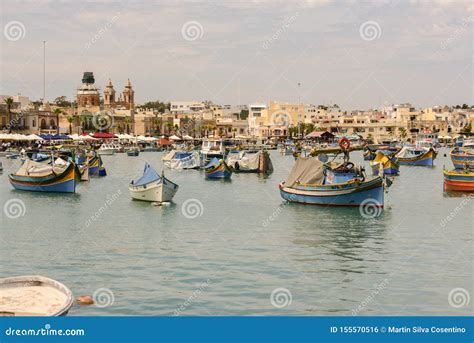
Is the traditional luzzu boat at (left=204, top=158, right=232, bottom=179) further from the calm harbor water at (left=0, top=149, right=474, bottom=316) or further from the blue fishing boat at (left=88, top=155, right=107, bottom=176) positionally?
the calm harbor water at (left=0, top=149, right=474, bottom=316)

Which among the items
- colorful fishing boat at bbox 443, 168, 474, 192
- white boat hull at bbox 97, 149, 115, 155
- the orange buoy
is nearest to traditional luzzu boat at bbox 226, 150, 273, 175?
colorful fishing boat at bbox 443, 168, 474, 192

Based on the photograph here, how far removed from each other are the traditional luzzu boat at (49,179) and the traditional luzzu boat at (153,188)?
6812 mm

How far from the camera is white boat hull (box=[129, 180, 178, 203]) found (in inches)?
1542

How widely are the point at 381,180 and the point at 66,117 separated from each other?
12623 cm

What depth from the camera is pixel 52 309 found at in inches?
595

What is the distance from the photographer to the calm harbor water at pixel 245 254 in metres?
18.5

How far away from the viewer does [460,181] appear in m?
46.3

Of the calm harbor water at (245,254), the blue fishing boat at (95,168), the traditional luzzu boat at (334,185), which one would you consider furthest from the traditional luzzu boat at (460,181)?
the blue fishing boat at (95,168)

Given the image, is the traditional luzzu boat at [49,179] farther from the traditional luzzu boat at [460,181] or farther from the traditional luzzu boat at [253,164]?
the traditional luzzu boat at [253,164]

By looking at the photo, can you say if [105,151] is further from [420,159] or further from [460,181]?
[460,181]

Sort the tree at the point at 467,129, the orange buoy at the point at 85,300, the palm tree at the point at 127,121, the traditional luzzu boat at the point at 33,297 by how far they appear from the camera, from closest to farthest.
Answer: the traditional luzzu boat at the point at 33,297, the orange buoy at the point at 85,300, the palm tree at the point at 127,121, the tree at the point at 467,129

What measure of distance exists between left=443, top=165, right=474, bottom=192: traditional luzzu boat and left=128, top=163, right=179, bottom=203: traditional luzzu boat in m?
18.1

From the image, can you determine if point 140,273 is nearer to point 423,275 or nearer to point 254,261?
point 254,261

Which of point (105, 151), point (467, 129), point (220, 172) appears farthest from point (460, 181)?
point (467, 129)
